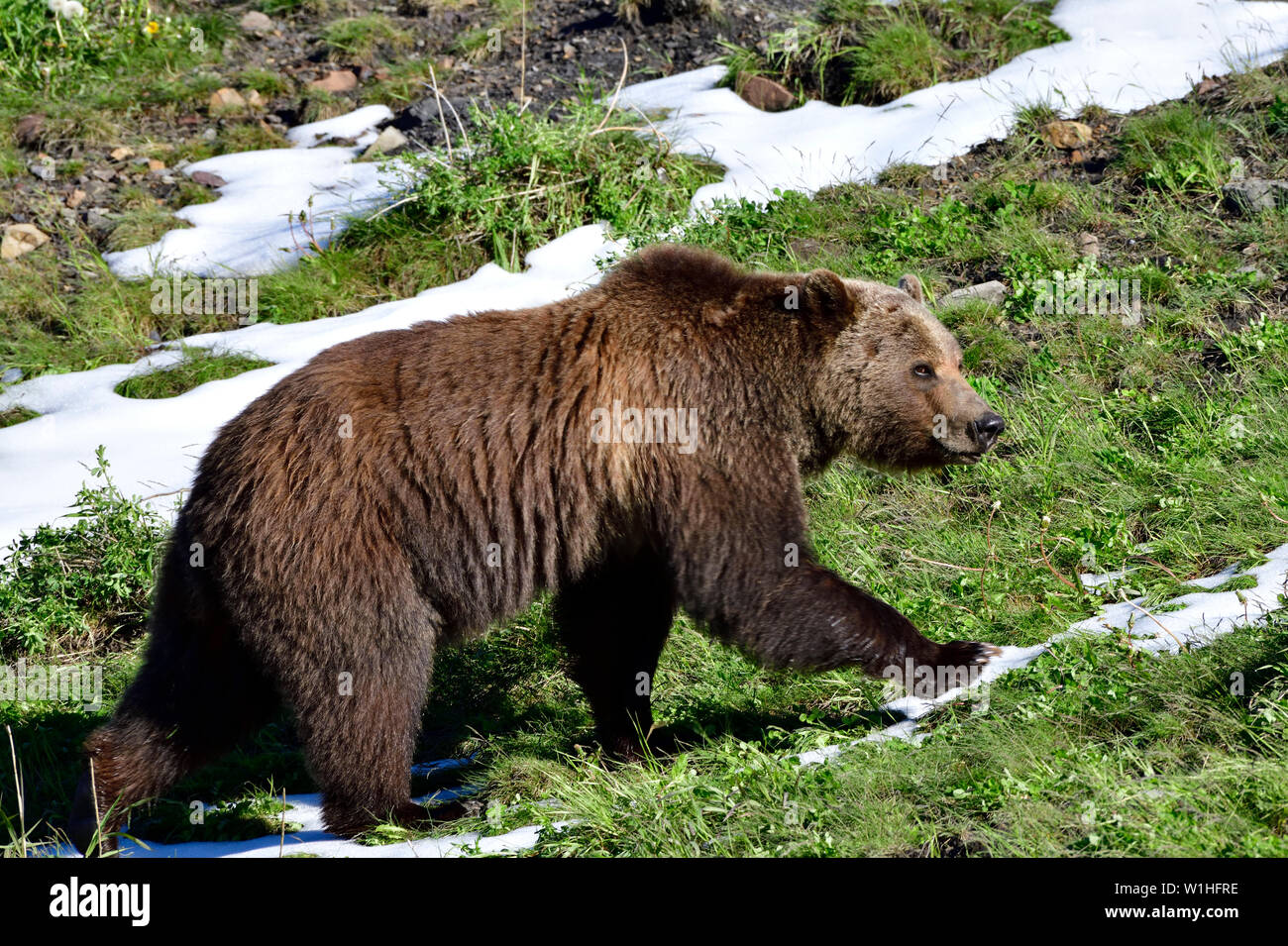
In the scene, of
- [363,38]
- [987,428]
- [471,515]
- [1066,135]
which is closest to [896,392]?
[987,428]

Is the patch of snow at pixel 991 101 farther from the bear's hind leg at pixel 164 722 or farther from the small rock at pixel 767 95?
the bear's hind leg at pixel 164 722

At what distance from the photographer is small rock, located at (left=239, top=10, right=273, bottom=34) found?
13938 millimetres

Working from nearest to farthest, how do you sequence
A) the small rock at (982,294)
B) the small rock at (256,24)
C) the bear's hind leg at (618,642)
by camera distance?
1. the bear's hind leg at (618,642)
2. the small rock at (982,294)
3. the small rock at (256,24)

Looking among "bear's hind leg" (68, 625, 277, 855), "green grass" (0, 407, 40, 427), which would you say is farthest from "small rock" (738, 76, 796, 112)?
"bear's hind leg" (68, 625, 277, 855)

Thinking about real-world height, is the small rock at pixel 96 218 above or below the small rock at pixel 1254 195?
below

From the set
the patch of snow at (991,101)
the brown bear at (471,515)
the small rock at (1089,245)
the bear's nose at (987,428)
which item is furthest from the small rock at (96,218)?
the bear's nose at (987,428)

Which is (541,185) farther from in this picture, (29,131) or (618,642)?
(29,131)

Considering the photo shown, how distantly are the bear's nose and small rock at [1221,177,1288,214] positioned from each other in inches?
→ 154

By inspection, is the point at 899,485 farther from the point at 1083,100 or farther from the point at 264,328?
the point at 264,328

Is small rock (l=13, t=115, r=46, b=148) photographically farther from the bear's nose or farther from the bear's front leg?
the bear's nose

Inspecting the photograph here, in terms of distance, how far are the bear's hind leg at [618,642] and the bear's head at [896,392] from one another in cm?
121

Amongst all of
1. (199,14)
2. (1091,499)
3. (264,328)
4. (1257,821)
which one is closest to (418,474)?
(1257,821)

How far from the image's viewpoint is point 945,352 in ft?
19.0

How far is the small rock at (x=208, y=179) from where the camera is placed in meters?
11.6
